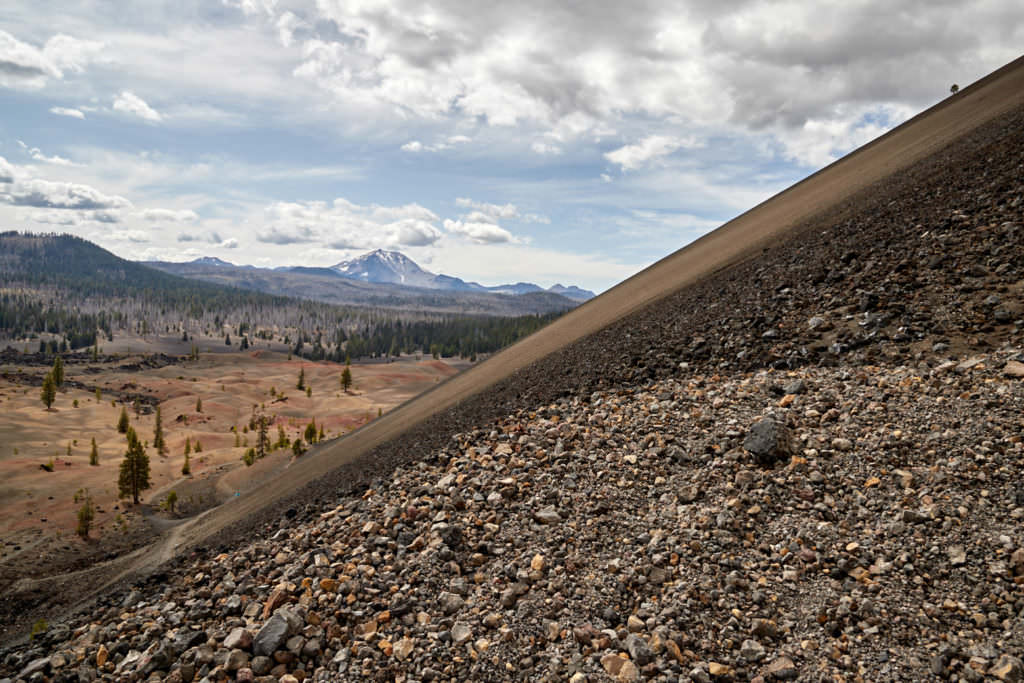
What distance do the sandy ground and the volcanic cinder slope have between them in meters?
22.0

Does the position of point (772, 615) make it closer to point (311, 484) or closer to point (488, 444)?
point (488, 444)

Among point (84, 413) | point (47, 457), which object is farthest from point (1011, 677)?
point (84, 413)

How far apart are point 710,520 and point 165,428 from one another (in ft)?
284

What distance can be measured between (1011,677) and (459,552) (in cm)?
620

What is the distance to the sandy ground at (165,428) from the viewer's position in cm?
2917

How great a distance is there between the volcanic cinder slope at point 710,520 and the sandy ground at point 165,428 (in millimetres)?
22015

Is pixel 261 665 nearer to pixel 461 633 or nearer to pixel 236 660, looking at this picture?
pixel 236 660

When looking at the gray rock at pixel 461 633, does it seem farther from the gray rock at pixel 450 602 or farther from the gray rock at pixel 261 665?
the gray rock at pixel 261 665

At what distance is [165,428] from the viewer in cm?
7331

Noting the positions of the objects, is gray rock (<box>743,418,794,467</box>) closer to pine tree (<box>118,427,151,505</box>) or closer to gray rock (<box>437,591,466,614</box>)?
gray rock (<box>437,591,466,614</box>)

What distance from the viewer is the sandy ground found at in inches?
1148

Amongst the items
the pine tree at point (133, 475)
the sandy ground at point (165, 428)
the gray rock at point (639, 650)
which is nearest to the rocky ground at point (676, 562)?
the gray rock at point (639, 650)

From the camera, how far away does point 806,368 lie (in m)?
9.10

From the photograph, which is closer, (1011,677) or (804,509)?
(1011,677)
